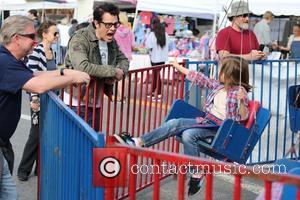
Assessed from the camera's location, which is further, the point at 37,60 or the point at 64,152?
the point at 37,60

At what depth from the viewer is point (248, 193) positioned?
543cm

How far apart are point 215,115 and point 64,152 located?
6.06ft

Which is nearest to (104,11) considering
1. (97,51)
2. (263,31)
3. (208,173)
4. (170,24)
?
(97,51)

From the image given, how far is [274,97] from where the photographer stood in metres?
6.79

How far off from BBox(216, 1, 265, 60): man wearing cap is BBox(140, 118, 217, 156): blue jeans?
1.39 metres

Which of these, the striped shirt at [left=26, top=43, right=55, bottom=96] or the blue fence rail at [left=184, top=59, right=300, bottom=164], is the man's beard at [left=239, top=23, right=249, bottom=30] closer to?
the blue fence rail at [left=184, top=59, right=300, bottom=164]

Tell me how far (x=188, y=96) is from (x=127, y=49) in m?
6.44

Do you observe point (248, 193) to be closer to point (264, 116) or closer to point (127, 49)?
point (264, 116)

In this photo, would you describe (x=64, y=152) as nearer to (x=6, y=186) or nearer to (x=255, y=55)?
(x=6, y=186)

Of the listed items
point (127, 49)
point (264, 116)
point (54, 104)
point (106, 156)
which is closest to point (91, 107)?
point (54, 104)

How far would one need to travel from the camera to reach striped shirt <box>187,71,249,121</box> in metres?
4.84

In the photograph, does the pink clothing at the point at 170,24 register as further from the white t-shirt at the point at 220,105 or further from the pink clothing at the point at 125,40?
the white t-shirt at the point at 220,105

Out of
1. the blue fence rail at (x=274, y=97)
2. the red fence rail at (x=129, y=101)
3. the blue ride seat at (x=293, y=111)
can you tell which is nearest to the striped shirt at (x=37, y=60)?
the red fence rail at (x=129, y=101)

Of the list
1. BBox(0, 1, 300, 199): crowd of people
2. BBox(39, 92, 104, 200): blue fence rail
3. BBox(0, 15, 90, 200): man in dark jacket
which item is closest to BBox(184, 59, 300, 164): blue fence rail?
BBox(0, 1, 300, 199): crowd of people
